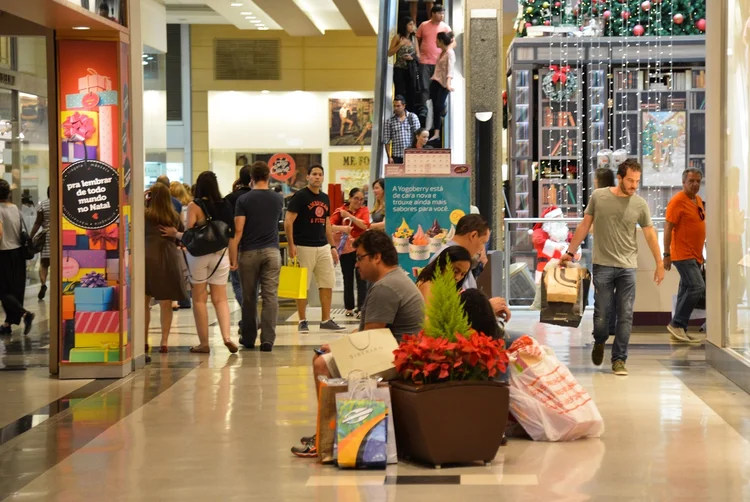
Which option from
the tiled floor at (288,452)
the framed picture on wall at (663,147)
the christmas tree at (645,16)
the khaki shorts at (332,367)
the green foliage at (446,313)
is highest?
the christmas tree at (645,16)

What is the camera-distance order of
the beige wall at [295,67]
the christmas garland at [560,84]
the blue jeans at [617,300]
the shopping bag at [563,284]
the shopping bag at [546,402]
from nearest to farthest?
the shopping bag at [546,402], the shopping bag at [563,284], the blue jeans at [617,300], the christmas garland at [560,84], the beige wall at [295,67]

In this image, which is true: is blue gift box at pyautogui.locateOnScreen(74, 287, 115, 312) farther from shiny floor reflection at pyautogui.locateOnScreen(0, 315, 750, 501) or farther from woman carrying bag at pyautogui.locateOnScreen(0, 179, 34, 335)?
woman carrying bag at pyautogui.locateOnScreen(0, 179, 34, 335)

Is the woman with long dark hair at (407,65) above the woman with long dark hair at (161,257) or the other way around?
above

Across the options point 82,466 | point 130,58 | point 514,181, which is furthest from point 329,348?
point 514,181

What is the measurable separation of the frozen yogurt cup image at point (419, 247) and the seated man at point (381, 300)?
2.74 m

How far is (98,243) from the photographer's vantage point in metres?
8.13

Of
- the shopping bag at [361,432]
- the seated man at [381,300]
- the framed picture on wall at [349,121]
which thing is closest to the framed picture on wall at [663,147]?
the framed picture on wall at [349,121]

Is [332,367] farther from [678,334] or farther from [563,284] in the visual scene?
[678,334]

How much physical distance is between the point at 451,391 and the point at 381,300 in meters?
0.67

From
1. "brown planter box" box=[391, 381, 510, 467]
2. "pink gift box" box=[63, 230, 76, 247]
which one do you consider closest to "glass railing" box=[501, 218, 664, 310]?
"pink gift box" box=[63, 230, 76, 247]

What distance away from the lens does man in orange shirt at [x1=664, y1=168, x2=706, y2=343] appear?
10.0 m

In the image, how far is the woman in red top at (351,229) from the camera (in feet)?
39.7

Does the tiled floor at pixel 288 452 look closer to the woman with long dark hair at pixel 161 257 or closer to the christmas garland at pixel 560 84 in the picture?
the woman with long dark hair at pixel 161 257

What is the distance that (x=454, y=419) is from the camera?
5.30 meters
